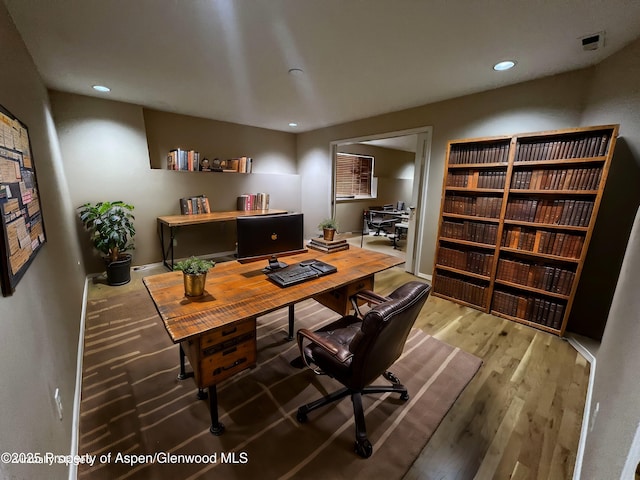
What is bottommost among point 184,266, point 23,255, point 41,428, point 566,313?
point 566,313

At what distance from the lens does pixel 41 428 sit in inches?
37.8

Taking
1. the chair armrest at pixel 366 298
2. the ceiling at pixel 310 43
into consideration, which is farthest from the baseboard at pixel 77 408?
the ceiling at pixel 310 43

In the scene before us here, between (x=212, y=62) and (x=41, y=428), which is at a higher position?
(x=212, y=62)

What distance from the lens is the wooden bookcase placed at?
7.41ft

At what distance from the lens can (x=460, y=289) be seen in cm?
308

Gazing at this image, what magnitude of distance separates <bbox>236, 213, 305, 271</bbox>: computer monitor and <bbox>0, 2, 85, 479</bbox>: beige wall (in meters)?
1.01

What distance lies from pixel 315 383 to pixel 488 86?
3.34 m

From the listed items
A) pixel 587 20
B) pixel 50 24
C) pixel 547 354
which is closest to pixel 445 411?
pixel 547 354

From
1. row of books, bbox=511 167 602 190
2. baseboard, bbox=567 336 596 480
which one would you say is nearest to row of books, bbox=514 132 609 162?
row of books, bbox=511 167 602 190

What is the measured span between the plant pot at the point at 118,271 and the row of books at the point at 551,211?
460 cm

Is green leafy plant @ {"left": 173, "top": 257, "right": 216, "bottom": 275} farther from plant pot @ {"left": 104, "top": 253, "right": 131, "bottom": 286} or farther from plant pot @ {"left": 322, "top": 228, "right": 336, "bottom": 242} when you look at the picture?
plant pot @ {"left": 104, "top": 253, "right": 131, "bottom": 286}

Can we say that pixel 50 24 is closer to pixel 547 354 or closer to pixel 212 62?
pixel 212 62

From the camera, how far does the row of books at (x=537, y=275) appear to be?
239 cm

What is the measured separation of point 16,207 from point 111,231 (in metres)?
2.45
